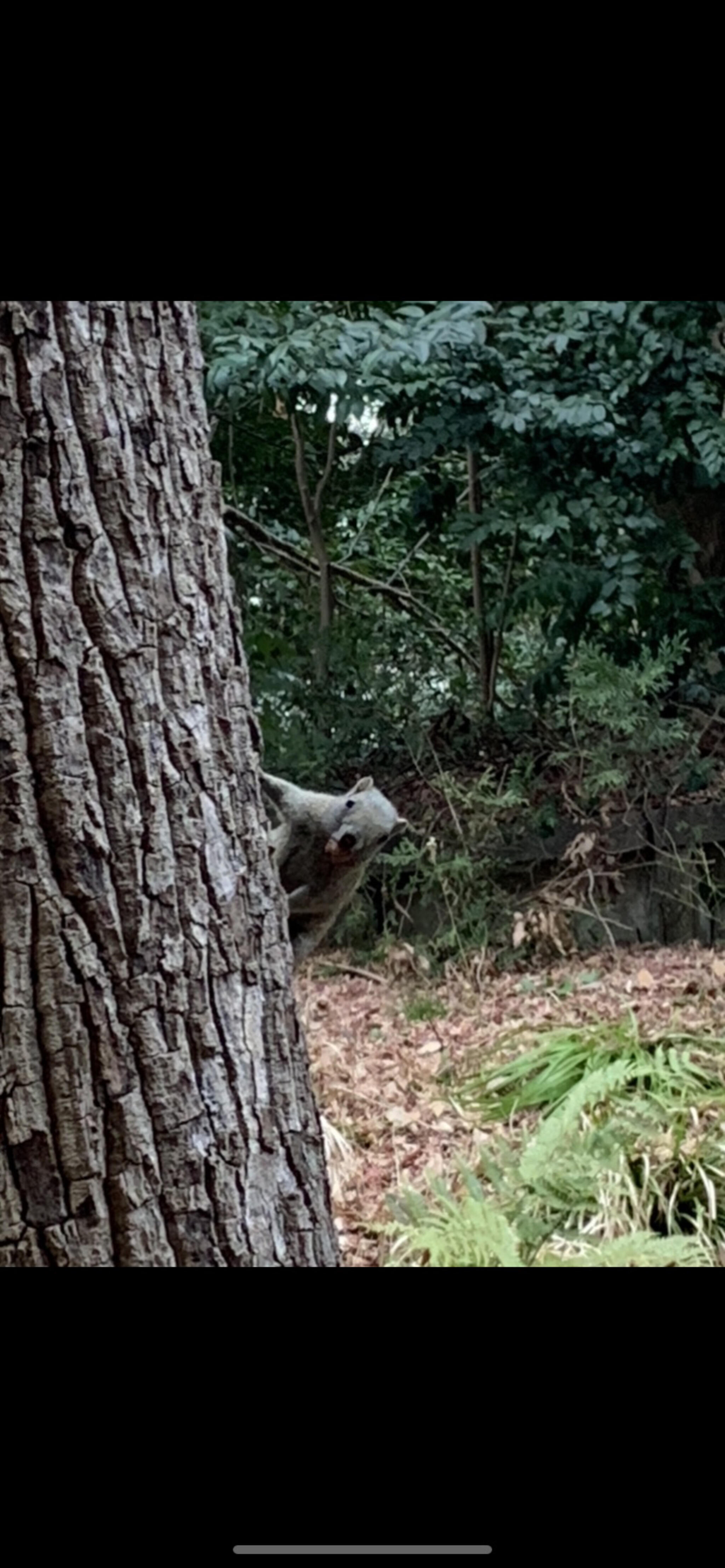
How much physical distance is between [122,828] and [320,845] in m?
0.74

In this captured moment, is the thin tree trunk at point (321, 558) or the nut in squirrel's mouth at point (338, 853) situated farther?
the thin tree trunk at point (321, 558)

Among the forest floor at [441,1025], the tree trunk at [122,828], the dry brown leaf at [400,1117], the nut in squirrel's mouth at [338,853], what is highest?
the tree trunk at [122,828]

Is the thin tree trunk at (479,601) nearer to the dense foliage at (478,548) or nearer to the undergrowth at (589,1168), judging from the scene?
the dense foliage at (478,548)

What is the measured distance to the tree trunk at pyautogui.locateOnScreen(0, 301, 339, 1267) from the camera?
1.03 m

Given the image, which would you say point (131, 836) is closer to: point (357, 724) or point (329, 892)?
point (329, 892)

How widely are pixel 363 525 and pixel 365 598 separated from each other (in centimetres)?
12

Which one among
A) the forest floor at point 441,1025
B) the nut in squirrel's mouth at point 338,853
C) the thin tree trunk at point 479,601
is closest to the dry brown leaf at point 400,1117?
the forest floor at point 441,1025

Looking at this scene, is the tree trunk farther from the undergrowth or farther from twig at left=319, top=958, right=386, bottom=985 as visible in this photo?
twig at left=319, top=958, right=386, bottom=985

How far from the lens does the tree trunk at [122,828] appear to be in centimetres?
103

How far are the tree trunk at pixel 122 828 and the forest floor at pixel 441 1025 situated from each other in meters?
0.88

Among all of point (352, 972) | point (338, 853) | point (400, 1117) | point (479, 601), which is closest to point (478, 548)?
point (479, 601)
